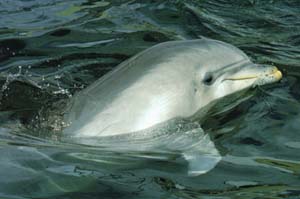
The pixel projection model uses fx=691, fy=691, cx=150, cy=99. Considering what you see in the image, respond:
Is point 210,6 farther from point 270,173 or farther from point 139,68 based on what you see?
point 270,173

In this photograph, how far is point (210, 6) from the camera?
11.0 meters

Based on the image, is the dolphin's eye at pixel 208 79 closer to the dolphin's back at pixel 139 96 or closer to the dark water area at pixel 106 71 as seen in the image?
the dolphin's back at pixel 139 96

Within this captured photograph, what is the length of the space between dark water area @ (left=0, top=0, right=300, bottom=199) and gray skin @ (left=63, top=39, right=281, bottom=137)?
0.73 ft

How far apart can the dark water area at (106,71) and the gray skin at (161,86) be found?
0.73 ft

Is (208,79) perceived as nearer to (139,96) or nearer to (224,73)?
(224,73)

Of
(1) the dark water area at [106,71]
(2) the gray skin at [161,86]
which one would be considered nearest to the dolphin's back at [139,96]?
(2) the gray skin at [161,86]

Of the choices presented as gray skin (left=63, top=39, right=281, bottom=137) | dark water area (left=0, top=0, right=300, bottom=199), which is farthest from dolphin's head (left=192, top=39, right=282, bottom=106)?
dark water area (left=0, top=0, right=300, bottom=199)

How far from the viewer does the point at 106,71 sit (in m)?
8.02

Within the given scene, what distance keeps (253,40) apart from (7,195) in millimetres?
5801

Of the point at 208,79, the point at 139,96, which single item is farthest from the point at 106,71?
the point at 139,96

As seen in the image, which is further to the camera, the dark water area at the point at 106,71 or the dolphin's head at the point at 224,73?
the dolphin's head at the point at 224,73

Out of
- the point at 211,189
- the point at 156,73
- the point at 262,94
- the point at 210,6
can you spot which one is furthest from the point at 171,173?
the point at 210,6

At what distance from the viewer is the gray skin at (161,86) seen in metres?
5.75

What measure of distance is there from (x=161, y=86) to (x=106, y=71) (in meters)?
2.06
